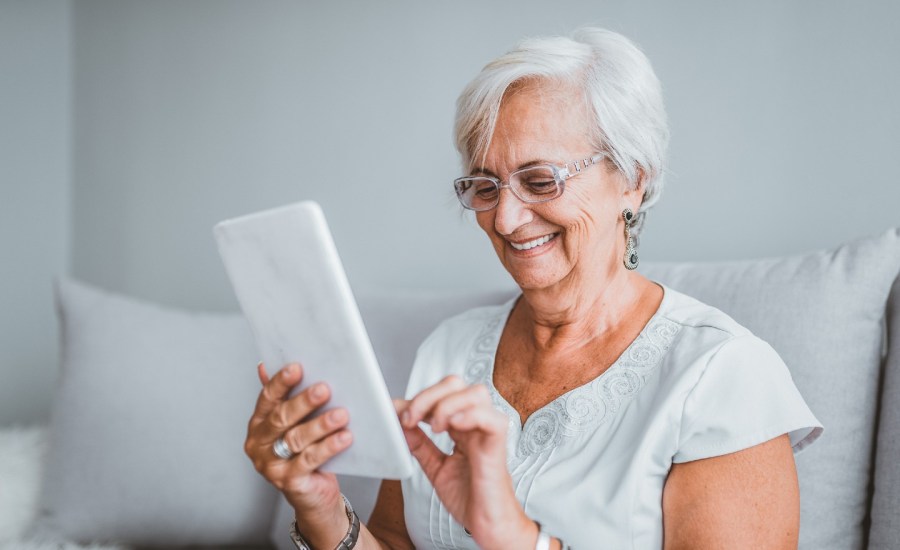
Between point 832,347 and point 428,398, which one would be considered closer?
point 428,398

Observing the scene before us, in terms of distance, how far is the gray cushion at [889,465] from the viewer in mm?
1171

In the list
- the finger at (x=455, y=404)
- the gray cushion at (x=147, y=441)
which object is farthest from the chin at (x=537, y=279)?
the gray cushion at (x=147, y=441)

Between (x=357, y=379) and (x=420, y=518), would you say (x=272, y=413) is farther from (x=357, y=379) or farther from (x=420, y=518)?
(x=420, y=518)

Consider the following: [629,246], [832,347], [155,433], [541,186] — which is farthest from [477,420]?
[155,433]

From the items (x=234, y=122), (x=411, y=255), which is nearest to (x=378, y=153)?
(x=411, y=255)

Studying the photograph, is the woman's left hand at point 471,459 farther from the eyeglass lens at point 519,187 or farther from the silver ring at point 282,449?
the eyeglass lens at point 519,187

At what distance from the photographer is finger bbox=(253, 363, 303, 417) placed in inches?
36.8

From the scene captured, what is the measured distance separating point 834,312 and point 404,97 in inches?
51.6

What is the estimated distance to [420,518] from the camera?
127 cm

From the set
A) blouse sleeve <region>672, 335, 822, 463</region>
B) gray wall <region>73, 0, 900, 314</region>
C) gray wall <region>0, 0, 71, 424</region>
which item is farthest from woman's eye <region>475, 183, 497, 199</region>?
gray wall <region>0, 0, 71, 424</region>

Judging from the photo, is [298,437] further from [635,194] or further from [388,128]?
[388,128]

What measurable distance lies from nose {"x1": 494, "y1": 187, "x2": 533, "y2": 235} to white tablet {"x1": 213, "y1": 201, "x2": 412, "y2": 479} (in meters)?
0.42

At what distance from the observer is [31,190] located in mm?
2873

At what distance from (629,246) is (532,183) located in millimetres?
226
